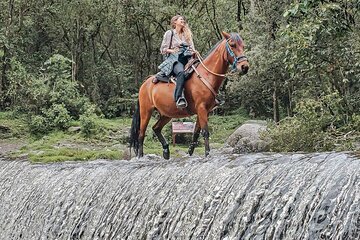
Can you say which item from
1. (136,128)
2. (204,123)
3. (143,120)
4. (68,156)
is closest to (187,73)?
(204,123)

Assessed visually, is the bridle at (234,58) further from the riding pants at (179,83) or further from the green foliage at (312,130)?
the green foliage at (312,130)

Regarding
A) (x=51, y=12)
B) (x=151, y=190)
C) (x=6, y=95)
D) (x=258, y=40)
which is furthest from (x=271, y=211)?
(x=51, y=12)

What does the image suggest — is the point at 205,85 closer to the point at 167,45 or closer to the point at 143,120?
the point at 167,45

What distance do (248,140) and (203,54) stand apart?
11248mm

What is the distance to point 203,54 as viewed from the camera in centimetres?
2495

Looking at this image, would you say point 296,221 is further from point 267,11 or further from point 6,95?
point 6,95

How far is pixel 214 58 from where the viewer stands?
8.52m

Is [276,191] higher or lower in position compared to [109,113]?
higher

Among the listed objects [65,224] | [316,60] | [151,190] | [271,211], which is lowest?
[65,224]

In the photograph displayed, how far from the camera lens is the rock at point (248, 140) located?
1255 cm

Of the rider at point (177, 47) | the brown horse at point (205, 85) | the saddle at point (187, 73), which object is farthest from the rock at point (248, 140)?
the rider at point (177, 47)

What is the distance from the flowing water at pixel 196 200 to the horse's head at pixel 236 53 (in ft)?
4.67

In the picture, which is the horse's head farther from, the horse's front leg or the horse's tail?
the horse's tail

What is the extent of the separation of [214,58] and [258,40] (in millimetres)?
9508
